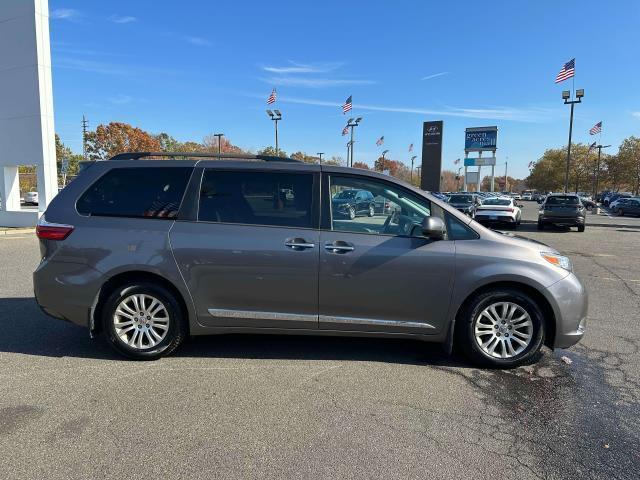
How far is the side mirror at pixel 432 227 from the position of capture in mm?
3928

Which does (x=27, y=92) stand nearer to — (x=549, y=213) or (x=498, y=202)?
(x=498, y=202)

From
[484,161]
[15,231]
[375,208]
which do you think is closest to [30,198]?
[15,231]

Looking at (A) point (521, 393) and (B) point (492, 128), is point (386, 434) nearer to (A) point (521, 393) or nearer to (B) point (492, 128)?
(A) point (521, 393)

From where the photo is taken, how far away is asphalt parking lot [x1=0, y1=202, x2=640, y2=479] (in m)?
2.78

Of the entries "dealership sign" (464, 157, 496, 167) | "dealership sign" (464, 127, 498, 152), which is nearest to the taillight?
"dealership sign" (464, 127, 498, 152)

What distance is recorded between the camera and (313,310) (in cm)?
417

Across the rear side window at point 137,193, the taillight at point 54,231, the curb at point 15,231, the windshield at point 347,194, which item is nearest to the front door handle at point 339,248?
the windshield at point 347,194

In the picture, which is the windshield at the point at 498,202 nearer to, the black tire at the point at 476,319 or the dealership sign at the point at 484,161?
the black tire at the point at 476,319

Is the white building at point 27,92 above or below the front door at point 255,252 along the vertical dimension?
above

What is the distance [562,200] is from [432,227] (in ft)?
60.8

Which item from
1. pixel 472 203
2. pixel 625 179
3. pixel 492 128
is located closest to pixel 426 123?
pixel 492 128

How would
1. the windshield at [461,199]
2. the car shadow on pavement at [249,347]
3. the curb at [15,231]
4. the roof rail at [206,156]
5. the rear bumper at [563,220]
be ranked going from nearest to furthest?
1. the car shadow on pavement at [249,347]
2. the roof rail at [206,156]
3. the curb at [15,231]
4. the rear bumper at [563,220]
5. the windshield at [461,199]

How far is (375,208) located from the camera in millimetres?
4344

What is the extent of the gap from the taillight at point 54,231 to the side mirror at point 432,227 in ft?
10.5
